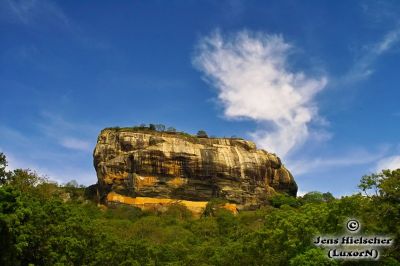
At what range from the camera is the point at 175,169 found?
77.4 metres

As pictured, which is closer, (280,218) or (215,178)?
(280,218)

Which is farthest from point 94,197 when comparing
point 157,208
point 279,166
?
point 279,166

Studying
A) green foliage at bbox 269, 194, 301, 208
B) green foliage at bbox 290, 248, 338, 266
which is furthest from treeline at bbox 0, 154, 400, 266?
green foliage at bbox 269, 194, 301, 208

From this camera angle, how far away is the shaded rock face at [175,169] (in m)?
76.1

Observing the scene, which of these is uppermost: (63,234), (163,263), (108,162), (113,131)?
(113,131)

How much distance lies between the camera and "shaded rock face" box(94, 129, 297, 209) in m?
76.1

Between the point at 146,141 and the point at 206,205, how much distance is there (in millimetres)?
Answer: 14234

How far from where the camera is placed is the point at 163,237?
50.4 m

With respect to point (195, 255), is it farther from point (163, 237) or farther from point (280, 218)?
point (163, 237)

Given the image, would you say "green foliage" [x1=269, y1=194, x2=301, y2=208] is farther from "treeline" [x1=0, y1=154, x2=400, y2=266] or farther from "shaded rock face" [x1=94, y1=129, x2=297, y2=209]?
"treeline" [x1=0, y1=154, x2=400, y2=266]

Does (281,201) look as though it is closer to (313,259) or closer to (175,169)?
(175,169)

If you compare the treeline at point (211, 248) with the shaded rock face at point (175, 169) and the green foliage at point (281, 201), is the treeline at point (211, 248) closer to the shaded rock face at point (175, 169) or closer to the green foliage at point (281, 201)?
the shaded rock face at point (175, 169)

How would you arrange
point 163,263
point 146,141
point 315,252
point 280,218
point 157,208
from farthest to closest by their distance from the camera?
point 146,141 → point 157,208 → point 163,263 → point 280,218 → point 315,252

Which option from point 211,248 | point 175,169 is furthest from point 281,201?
point 211,248
